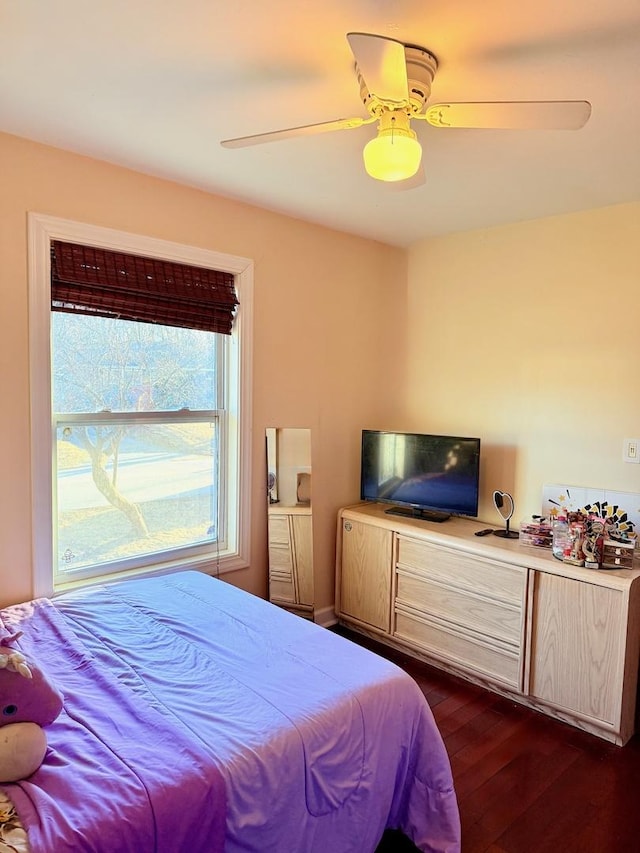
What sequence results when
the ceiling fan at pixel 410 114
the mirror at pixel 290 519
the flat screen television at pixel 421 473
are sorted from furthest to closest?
the mirror at pixel 290 519 < the flat screen television at pixel 421 473 < the ceiling fan at pixel 410 114

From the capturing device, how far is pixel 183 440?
114 inches

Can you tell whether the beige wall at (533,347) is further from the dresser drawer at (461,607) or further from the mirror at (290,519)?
the mirror at (290,519)

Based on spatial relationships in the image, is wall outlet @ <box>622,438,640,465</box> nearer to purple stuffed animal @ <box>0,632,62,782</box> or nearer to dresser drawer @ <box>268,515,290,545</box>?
dresser drawer @ <box>268,515,290,545</box>

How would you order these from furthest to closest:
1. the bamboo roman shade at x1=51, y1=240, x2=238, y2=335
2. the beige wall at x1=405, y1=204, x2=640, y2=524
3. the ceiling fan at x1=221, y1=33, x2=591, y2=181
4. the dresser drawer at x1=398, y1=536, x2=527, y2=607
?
the beige wall at x1=405, y1=204, x2=640, y2=524 < the dresser drawer at x1=398, y1=536, x2=527, y2=607 < the bamboo roman shade at x1=51, y1=240, x2=238, y2=335 < the ceiling fan at x1=221, y1=33, x2=591, y2=181

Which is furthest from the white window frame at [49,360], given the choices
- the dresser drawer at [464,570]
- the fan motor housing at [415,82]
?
the fan motor housing at [415,82]

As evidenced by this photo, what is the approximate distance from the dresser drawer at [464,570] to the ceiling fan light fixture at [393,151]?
1862 millimetres

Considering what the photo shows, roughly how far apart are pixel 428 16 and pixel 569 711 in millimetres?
2660

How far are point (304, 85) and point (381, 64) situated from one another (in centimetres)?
52

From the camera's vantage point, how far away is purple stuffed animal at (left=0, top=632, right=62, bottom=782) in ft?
4.25

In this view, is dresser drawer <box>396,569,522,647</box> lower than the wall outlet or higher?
lower

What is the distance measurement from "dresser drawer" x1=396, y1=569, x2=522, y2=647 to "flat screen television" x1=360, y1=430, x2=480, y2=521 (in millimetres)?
402

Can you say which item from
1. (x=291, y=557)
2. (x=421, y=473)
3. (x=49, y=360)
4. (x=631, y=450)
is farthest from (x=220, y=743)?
(x=631, y=450)

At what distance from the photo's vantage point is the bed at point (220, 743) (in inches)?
49.7

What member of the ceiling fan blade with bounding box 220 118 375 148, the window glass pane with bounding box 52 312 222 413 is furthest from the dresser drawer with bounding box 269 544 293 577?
the ceiling fan blade with bounding box 220 118 375 148
